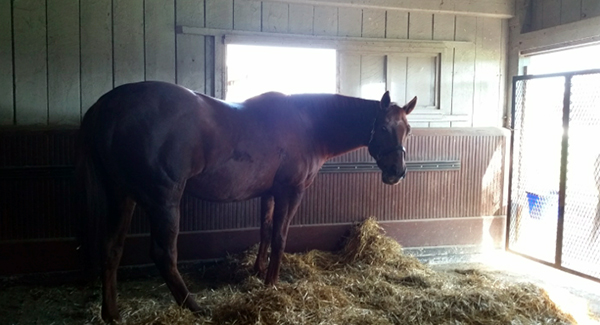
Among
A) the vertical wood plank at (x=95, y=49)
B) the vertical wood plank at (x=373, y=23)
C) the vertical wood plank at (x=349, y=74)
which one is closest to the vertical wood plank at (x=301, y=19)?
the vertical wood plank at (x=349, y=74)

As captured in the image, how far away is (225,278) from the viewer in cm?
370

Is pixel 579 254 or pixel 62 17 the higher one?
pixel 62 17

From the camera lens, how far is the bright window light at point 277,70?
161 inches

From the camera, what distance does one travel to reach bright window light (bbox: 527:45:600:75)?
4320 mm

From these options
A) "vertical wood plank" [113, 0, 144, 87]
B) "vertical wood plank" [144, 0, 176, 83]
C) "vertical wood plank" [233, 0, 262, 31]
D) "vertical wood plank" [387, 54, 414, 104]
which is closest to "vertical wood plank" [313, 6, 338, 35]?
"vertical wood plank" [233, 0, 262, 31]

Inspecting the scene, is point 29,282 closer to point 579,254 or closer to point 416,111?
point 416,111

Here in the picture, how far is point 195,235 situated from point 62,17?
203 cm

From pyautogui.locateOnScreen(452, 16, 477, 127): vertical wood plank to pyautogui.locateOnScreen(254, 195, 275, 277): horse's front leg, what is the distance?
2223 millimetres

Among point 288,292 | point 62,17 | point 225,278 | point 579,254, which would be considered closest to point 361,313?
point 288,292

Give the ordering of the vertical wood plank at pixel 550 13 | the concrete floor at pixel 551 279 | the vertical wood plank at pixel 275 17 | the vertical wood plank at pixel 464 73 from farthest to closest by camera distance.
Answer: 1. the vertical wood plank at pixel 464 73
2. the vertical wood plank at pixel 550 13
3. the vertical wood plank at pixel 275 17
4. the concrete floor at pixel 551 279

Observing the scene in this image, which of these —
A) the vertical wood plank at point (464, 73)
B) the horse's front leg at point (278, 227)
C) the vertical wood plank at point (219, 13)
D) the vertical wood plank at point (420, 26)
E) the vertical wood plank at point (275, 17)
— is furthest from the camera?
the vertical wood plank at point (464, 73)

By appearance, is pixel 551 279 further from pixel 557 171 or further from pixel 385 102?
pixel 385 102

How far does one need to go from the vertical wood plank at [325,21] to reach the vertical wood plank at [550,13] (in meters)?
2.10

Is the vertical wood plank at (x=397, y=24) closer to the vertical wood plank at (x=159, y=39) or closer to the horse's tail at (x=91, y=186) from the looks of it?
the vertical wood plank at (x=159, y=39)
